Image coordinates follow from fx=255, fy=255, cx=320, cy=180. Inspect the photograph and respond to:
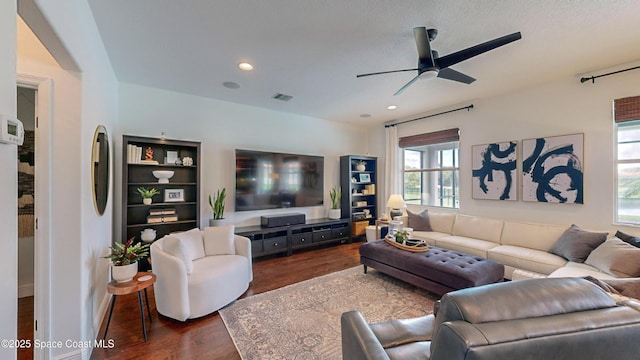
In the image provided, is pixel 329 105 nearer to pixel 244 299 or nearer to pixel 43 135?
pixel 244 299

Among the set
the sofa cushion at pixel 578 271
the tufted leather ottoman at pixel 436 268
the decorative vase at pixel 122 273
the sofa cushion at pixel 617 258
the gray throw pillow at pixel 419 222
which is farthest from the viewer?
the gray throw pillow at pixel 419 222

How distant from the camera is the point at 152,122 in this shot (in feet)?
12.8

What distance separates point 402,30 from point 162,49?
8.19 feet

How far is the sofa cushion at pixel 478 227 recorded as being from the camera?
3.85 meters

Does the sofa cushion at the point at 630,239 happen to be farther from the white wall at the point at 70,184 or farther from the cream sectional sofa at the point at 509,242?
the white wall at the point at 70,184

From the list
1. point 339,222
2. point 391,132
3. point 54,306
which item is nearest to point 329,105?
point 391,132

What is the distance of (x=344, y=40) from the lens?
101 inches

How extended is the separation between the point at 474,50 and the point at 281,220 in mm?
3625

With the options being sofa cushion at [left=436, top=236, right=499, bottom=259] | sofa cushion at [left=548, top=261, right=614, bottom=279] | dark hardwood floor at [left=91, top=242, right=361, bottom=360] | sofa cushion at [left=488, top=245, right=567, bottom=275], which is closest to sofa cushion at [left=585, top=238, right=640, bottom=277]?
sofa cushion at [left=548, top=261, right=614, bottom=279]

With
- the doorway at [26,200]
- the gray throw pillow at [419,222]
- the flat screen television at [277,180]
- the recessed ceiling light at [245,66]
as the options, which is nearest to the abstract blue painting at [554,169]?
the gray throw pillow at [419,222]

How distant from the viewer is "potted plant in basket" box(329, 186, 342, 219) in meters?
5.38

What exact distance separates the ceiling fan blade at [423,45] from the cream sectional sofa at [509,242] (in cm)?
245

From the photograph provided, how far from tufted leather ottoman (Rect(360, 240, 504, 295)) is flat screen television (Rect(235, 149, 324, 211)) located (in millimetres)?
2082

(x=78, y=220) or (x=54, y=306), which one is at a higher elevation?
(x=78, y=220)
